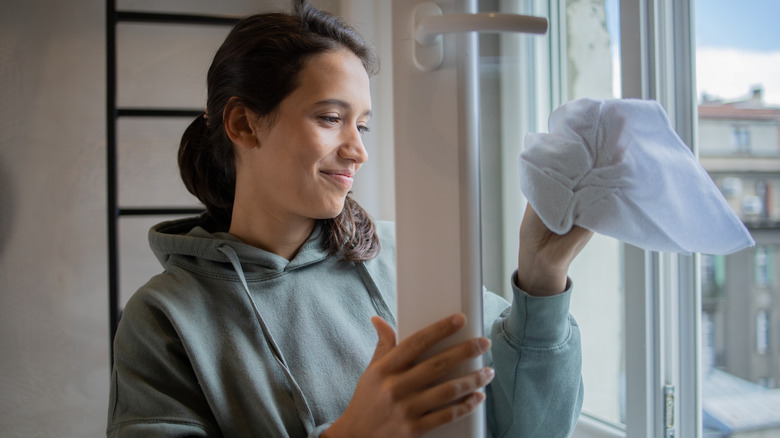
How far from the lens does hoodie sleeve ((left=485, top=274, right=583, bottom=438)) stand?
2.32ft

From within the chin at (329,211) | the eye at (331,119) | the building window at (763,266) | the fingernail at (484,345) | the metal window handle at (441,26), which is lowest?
the fingernail at (484,345)

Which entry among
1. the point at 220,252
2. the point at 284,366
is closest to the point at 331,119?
the point at 220,252

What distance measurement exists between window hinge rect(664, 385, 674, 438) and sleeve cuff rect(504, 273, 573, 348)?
0.36 metres

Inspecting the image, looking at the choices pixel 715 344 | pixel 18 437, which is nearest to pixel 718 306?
pixel 715 344

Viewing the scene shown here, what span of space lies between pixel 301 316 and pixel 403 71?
496mm

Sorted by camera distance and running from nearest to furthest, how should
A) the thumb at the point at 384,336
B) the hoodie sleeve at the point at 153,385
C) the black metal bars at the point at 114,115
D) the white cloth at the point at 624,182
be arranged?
the white cloth at the point at 624,182, the thumb at the point at 384,336, the hoodie sleeve at the point at 153,385, the black metal bars at the point at 114,115

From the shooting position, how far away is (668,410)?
98 cm

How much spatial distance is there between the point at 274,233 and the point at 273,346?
212 millimetres

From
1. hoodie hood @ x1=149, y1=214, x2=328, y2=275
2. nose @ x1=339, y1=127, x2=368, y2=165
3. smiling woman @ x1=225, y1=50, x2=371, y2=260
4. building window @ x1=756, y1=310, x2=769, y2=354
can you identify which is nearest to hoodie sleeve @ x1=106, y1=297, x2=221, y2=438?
hoodie hood @ x1=149, y1=214, x2=328, y2=275

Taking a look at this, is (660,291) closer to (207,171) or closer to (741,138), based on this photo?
(741,138)

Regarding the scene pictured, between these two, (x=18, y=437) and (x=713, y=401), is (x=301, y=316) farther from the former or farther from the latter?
(x=18, y=437)

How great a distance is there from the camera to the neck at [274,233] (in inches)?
39.5

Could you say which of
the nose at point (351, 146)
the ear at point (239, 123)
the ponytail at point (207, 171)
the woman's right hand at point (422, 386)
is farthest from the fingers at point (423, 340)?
the ponytail at point (207, 171)

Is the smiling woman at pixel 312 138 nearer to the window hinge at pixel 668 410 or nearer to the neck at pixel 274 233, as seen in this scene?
the neck at pixel 274 233
